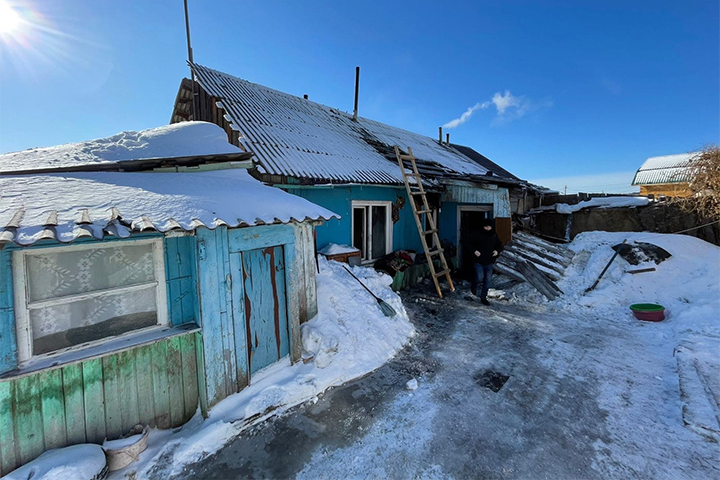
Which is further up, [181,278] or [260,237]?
[260,237]

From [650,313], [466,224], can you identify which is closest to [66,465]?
[650,313]

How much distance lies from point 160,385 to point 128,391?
0.26 meters

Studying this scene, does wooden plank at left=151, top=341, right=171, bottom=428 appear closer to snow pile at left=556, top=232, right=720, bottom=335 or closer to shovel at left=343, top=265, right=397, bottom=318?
shovel at left=343, top=265, right=397, bottom=318

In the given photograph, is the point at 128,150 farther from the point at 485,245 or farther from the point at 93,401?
the point at 485,245

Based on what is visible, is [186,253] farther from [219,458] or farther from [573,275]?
[573,275]

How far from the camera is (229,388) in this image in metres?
3.55

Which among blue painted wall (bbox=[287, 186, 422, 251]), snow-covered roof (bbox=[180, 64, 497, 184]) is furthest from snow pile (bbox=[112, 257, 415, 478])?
snow-covered roof (bbox=[180, 64, 497, 184])

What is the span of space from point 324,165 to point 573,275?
7.00 meters

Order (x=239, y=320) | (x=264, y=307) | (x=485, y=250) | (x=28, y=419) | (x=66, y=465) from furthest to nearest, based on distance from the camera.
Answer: (x=485, y=250), (x=264, y=307), (x=239, y=320), (x=28, y=419), (x=66, y=465)

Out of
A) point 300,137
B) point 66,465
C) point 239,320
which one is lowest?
point 66,465

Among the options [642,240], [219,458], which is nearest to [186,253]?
[219,458]

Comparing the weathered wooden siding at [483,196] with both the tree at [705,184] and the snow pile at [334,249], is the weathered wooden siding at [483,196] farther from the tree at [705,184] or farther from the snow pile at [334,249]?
the tree at [705,184]

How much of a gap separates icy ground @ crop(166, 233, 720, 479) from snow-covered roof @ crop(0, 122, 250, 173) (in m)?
3.57

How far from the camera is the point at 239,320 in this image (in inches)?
144
